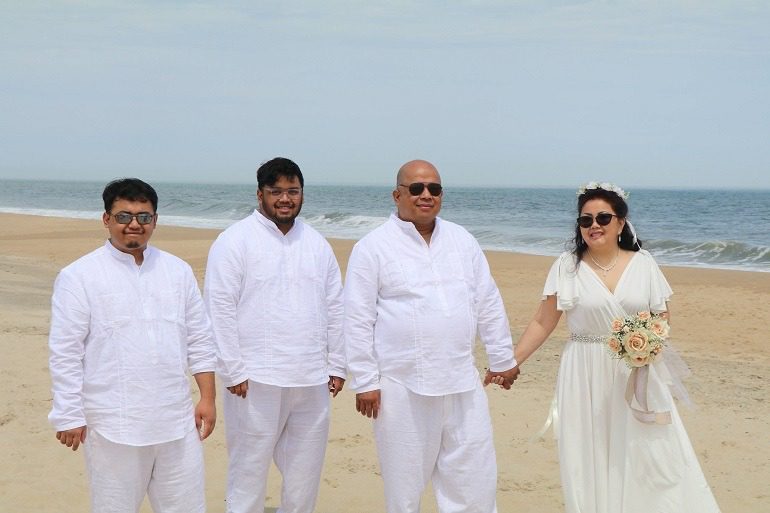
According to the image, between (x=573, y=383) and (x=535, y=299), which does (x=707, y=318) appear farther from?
(x=573, y=383)

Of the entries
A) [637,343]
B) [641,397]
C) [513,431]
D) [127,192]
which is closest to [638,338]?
[637,343]

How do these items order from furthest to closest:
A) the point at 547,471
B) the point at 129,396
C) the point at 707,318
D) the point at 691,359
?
the point at 707,318 < the point at 691,359 < the point at 547,471 < the point at 129,396

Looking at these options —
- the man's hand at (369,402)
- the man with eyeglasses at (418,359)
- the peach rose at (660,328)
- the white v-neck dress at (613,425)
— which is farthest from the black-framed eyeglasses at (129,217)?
the peach rose at (660,328)

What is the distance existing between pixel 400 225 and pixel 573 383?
118cm

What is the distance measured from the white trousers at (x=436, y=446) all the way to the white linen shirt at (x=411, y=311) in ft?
0.30

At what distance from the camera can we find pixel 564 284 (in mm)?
4496

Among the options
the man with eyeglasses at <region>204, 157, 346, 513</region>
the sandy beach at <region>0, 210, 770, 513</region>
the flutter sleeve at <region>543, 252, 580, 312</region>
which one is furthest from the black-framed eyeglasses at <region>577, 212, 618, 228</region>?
the sandy beach at <region>0, 210, 770, 513</region>

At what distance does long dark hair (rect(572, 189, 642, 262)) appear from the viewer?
14.7ft

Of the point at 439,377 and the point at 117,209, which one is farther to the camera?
the point at 439,377

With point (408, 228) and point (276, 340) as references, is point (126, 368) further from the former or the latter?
point (408, 228)

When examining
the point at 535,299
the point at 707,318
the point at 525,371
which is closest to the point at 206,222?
the point at 535,299

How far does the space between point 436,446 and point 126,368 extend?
1.52 m

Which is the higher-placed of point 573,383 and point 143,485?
point 573,383

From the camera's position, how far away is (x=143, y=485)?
3648 mm
